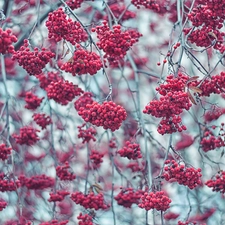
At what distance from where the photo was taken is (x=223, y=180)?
4039 millimetres

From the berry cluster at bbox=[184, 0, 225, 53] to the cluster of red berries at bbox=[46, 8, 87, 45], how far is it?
670mm

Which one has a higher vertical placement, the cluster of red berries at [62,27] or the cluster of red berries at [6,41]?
the cluster of red berries at [62,27]

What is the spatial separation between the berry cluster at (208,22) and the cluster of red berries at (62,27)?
670 mm

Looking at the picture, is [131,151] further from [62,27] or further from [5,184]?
[62,27]

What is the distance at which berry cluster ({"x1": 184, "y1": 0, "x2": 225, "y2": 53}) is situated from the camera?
127 inches

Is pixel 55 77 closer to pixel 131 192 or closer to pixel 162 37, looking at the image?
pixel 131 192

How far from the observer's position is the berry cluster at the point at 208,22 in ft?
10.6

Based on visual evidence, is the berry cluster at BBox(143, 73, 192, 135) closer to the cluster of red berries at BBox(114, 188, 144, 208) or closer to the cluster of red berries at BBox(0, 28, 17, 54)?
the cluster of red berries at BBox(0, 28, 17, 54)

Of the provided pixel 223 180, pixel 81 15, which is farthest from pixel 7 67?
Result: pixel 223 180

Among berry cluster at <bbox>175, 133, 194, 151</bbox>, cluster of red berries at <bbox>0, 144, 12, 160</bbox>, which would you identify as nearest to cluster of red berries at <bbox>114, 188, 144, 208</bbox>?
cluster of red berries at <bbox>0, 144, 12, 160</bbox>

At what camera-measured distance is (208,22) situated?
132 inches

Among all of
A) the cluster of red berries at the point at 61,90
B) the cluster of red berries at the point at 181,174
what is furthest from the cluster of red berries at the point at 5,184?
the cluster of red berries at the point at 181,174

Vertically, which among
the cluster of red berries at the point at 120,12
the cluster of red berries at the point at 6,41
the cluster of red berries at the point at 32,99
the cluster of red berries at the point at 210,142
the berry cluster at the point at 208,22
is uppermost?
the cluster of red berries at the point at 120,12

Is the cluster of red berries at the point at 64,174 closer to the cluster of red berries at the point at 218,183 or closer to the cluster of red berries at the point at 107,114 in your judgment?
the cluster of red berries at the point at 218,183
